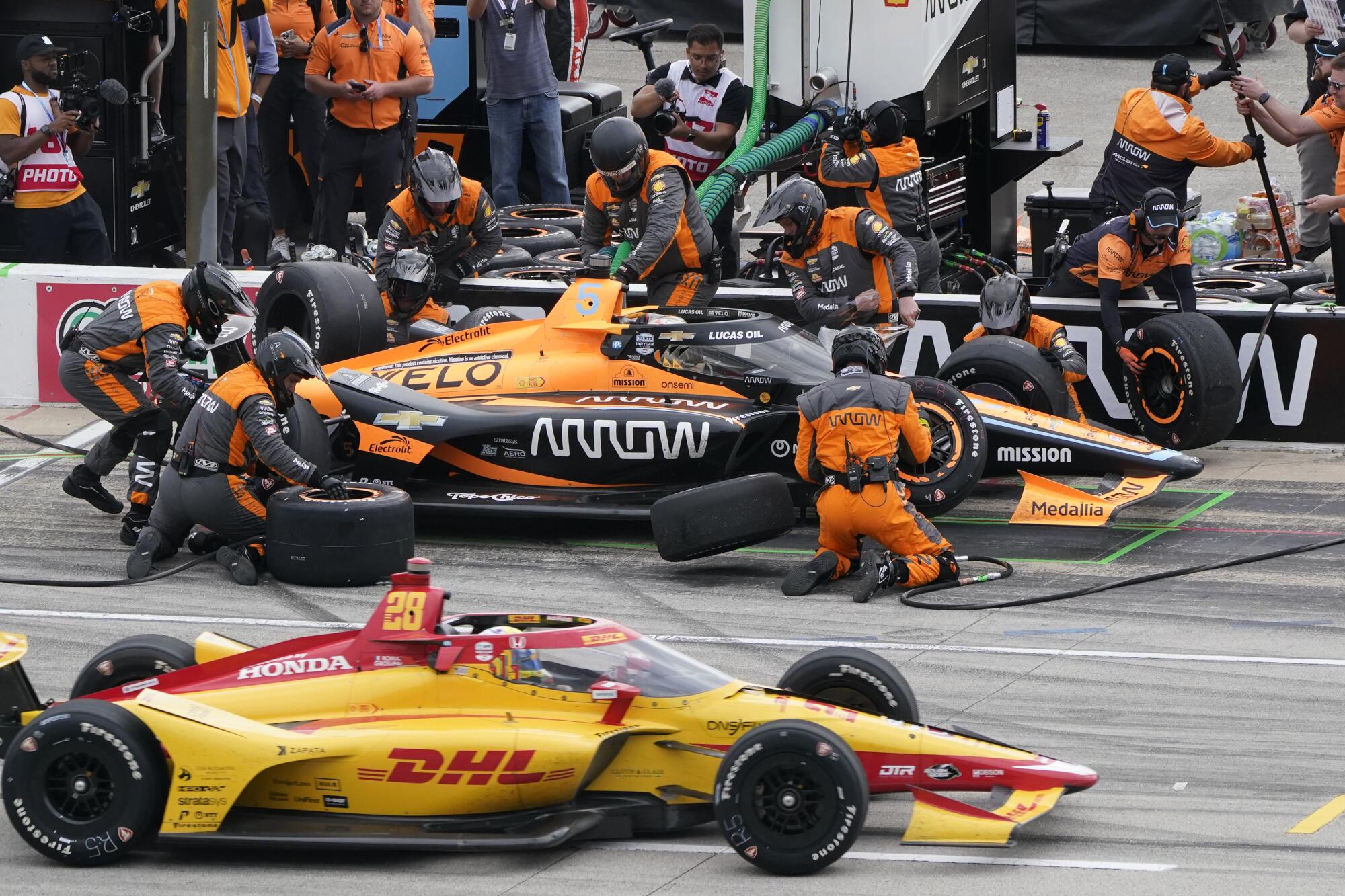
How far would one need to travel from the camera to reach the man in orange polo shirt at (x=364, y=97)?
1642 centimetres

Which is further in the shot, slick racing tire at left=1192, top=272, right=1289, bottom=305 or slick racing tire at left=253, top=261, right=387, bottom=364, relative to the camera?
slick racing tire at left=1192, top=272, right=1289, bottom=305

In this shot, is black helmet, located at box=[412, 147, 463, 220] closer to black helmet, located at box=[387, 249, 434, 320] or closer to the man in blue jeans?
→ black helmet, located at box=[387, 249, 434, 320]

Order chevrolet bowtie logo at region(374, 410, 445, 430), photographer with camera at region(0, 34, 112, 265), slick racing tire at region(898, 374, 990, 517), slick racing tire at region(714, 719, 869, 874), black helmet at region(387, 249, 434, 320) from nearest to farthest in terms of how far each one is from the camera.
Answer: slick racing tire at region(714, 719, 869, 874) → slick racing tire at region(898, 374, 990, 517) → chevrolet bowtie logo at region(374, 410, 445, 430) → black helmet at region(387, 249, 434, 320) → photographer with camera at region(0, 34, 112, 265)

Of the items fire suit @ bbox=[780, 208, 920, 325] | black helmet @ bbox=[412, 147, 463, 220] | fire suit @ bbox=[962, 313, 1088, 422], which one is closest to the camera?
fire suit @ bbox=[962, 313, 1088, 422]

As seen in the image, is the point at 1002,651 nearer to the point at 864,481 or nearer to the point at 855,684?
the point at 864,481

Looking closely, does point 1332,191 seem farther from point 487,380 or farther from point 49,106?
point 49,106

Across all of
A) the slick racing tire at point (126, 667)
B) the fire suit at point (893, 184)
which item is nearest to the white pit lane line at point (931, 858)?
the slick racing tire at point (126, 667)

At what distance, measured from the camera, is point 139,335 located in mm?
12273

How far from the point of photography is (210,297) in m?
12.0

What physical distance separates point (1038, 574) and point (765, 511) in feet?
5.19

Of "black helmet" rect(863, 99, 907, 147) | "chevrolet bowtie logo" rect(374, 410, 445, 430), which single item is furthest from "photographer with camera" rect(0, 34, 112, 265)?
"black helmet" rect(863, 99, 907, 147)

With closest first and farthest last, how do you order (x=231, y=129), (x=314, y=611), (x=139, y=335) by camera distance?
(x=314, y=611) → (x=139, y=335) → (x=231, y=129)

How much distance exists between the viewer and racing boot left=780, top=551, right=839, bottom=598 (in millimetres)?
10961

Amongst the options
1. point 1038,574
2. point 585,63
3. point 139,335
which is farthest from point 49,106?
point 585,63
